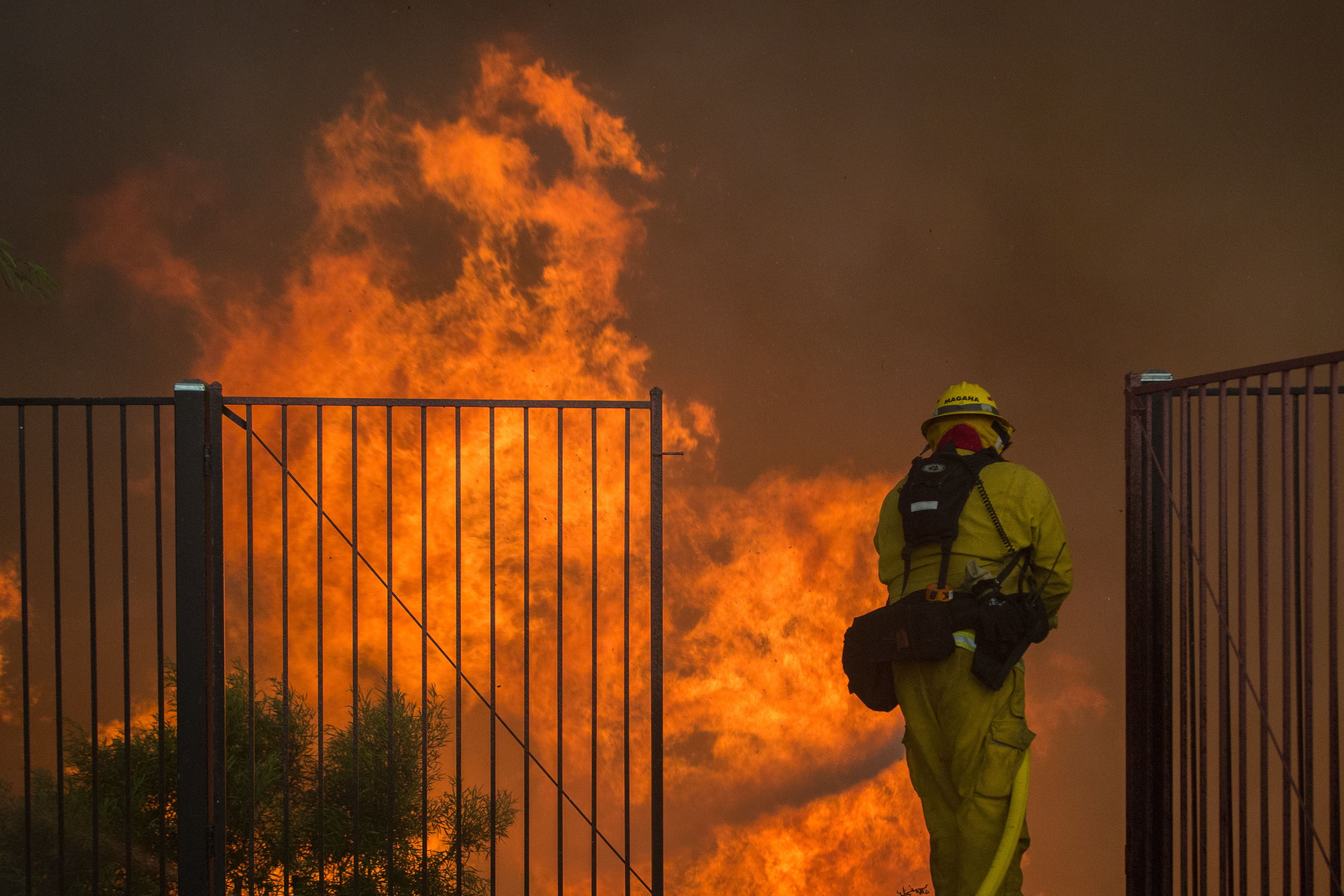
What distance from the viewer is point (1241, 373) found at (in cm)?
287

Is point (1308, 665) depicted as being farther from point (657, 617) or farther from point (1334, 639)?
point (657, 617)

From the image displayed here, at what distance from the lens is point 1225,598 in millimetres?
2943

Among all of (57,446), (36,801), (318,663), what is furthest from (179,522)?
(36,801)

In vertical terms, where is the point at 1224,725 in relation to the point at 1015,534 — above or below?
below

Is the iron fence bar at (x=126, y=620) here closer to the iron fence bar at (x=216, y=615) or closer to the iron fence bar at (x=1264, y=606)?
the iron fence bar at (x=216, y=615)

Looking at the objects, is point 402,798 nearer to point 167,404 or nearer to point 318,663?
point 318,663

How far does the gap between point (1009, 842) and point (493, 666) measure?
1898 millimetres

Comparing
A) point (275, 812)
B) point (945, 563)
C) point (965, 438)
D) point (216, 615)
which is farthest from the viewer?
point (275, 812)

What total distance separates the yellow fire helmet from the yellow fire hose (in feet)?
4.20

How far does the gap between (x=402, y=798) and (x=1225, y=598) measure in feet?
15.1

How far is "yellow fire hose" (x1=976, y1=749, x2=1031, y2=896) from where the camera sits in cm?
301

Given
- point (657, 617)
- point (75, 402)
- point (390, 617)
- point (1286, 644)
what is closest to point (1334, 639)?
point (1286, 644)

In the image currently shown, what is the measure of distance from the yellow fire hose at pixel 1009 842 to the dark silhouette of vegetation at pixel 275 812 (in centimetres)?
276

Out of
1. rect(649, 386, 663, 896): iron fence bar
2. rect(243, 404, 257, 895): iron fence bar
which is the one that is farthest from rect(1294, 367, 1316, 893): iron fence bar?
rect(243, 404, 257, 895): iron fence bar
